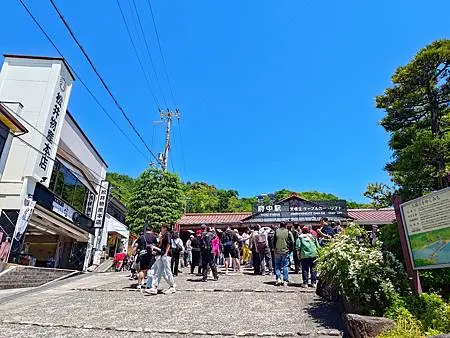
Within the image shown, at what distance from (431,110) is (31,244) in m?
24.4

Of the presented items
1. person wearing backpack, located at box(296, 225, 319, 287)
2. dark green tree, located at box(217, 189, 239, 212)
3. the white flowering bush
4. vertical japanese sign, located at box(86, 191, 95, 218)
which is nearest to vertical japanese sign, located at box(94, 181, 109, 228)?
vertical japanese sign, located at box(86, 191, 95, 218)

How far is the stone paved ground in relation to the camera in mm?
5254

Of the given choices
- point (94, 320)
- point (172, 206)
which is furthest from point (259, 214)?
point (94, 320)

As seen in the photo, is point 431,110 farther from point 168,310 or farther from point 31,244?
point 31,244

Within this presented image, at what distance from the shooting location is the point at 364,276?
5.00 meters

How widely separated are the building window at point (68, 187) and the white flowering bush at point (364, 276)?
54.0ft

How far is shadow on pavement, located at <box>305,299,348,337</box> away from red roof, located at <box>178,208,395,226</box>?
18661 mm

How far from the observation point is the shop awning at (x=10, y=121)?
13.0m

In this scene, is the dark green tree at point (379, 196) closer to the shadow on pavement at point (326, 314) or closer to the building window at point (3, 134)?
the shadow on pavement at point (326, 314)

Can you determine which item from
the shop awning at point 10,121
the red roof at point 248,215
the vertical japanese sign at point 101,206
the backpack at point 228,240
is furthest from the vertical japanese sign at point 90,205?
the backpack at point 228,240

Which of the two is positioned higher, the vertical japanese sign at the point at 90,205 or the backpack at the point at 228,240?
the vertical japanese sign at the point at 90,205

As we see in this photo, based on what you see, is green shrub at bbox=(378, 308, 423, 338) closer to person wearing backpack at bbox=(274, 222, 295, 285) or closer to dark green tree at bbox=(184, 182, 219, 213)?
person wearing backpack at bbox=(274, 222, 295, 285)

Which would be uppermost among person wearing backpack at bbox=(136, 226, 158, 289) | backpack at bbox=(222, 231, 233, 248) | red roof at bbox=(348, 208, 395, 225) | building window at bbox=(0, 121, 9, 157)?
building window at bbox=(0, 121, 9, 157)

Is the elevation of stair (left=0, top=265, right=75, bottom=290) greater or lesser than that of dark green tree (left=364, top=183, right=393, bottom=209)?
lesser
